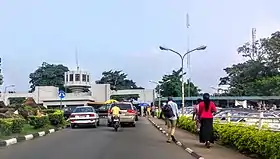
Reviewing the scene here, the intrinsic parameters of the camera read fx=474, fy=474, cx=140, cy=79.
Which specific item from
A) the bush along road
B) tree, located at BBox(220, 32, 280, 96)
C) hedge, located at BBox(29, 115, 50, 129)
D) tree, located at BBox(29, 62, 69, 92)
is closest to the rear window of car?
the bush along road

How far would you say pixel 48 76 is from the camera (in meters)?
117

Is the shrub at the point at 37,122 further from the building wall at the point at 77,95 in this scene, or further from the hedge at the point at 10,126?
the building wall at the point at 77,95

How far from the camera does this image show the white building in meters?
Result: 86.7

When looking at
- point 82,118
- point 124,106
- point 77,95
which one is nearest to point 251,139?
point 124,106

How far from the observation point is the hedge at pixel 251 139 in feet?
36.6

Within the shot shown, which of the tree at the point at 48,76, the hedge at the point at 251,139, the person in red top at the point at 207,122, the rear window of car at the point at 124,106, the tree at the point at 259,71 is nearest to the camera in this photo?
the hedge at the point at 251,139

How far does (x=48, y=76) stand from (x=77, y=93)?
28.9 m

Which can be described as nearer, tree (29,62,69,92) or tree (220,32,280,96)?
tree (220,32,280,96)

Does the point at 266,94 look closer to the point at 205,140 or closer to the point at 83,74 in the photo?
the point at 83,74

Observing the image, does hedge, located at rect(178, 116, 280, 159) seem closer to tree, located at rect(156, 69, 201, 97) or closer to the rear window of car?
the rear window of car

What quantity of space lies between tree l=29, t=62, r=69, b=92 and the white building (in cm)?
2222

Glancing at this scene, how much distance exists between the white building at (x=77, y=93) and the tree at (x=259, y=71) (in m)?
18.5

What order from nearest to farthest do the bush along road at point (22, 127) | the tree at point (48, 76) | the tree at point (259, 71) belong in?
the bush along road at point (22, 127) < the tree at point (259, 71) < the tree at point (48, 76)

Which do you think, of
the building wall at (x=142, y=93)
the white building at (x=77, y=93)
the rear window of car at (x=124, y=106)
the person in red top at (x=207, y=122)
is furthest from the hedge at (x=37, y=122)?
the building wall at (x=142, y=93)
